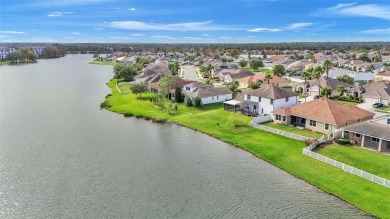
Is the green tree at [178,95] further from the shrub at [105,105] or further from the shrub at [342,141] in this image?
the shrub at [342,141]

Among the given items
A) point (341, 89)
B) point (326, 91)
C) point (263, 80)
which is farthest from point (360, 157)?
point (263, 80)

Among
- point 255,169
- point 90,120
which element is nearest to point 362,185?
point 255,169

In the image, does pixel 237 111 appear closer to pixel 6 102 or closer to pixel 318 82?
pixel 318 82

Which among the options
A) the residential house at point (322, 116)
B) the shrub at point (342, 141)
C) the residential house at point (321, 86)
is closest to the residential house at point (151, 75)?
the residential house at point (321, 86)

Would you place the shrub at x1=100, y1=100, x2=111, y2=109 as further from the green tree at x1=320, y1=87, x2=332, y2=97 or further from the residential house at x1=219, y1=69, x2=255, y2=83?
the green tree at x1=320, y1=87, x2=332, y2=97

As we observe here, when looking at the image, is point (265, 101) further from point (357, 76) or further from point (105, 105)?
point (357, 76)

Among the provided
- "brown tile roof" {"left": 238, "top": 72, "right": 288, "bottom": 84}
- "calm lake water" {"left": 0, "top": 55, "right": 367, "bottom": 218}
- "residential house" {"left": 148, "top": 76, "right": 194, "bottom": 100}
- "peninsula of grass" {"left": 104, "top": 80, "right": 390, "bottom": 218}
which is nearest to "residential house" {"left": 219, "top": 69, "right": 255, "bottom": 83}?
"brown tile roof" {"left": 238, "top": 72, "right": 288, "bottom": 84}
